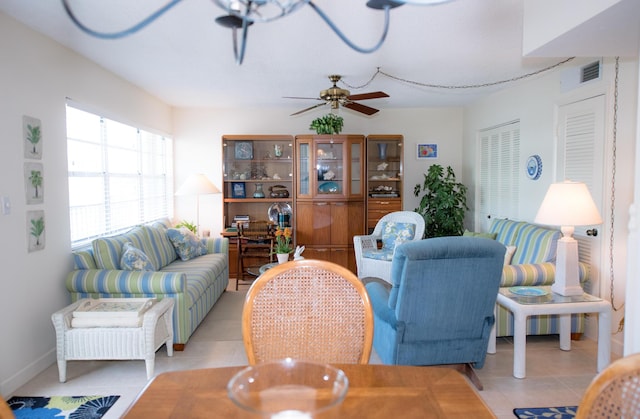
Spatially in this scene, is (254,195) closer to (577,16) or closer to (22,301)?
(22,301)

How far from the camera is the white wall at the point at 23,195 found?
284 centimetres

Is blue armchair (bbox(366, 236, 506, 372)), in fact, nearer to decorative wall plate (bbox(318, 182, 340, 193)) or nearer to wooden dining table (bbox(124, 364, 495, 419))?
wooden dining table (bbox(124, 364, 495, 419))

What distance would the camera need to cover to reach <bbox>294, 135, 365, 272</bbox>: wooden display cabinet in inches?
241

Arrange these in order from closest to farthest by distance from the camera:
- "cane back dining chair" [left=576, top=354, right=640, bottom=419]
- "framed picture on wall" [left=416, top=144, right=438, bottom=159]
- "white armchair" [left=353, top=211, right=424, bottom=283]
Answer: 1. "cane back dining chair" [left=576, top=354, right=640, bottom=419]
2. "white armchair" [left=353, top=211, right=424, bottom=283]
3. "framed picture on wall" [left=416, top=144, right=438, bottom=159]

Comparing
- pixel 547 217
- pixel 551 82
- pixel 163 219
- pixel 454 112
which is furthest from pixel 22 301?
pixel 454 112

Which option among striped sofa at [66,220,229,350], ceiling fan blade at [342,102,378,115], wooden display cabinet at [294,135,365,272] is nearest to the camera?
striped sofa at [66,220,229,350]

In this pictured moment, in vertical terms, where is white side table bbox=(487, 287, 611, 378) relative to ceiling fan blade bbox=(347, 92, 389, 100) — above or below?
below

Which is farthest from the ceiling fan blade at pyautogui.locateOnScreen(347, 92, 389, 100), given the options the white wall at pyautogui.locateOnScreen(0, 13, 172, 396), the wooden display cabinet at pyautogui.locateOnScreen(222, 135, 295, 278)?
the white wall at pyautogui.locateOnScreen(0, 13, 172, 396)

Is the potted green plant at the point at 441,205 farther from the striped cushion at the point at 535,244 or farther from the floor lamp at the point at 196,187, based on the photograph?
the floor lamp at the point at 196,187

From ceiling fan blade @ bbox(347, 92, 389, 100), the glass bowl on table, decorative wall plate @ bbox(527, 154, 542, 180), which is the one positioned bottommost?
the glass bowl on table

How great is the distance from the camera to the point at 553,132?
14.0 ft

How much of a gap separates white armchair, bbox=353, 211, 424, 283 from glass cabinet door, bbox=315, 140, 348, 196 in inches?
34.9

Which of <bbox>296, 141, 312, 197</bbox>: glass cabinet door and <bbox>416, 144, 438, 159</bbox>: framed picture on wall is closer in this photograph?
<bbox>296, 141, 312, 197</bbox>: glass cabinet door

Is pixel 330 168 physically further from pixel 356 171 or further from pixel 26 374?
pixel 26 374
